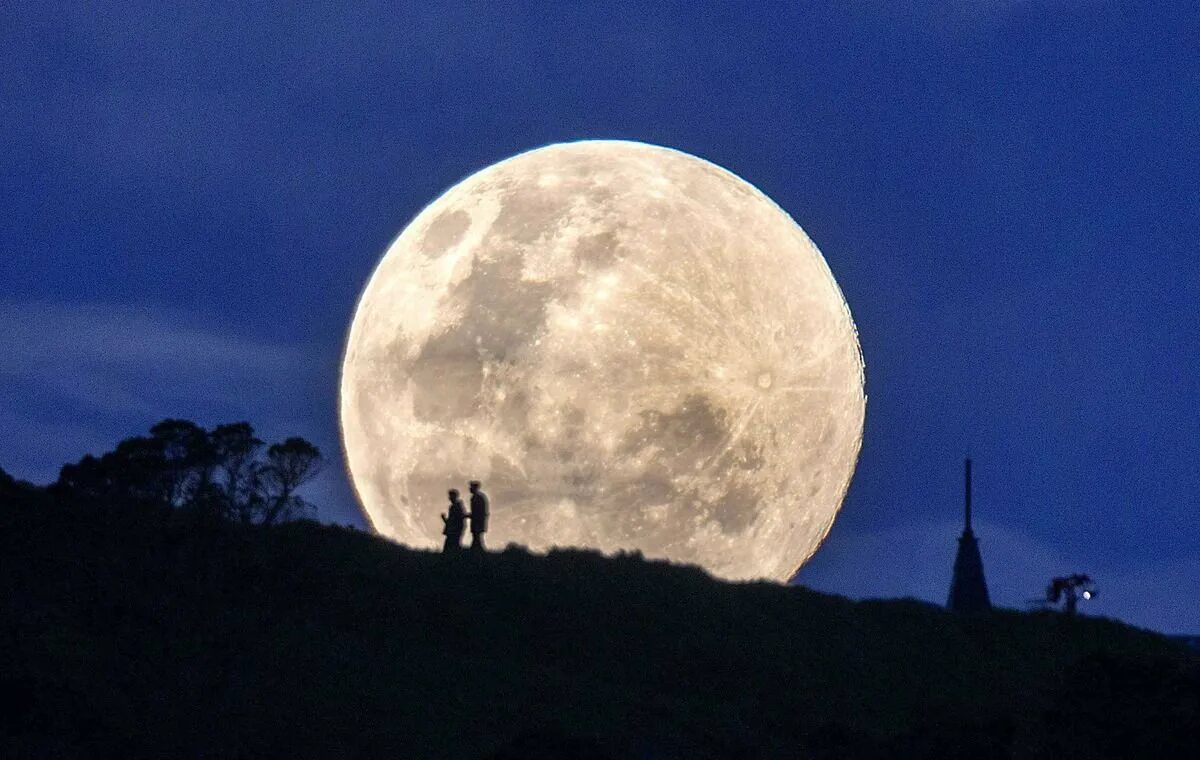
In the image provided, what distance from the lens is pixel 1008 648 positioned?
156 feet

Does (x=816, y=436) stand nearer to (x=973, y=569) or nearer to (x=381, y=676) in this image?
(x=381, y=676)

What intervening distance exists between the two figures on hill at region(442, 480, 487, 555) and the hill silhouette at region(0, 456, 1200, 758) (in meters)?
0.39

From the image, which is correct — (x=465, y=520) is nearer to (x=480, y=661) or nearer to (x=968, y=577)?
(x=480, y=661)

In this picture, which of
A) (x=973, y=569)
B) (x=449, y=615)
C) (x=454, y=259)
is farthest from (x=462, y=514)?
(x=973, y=569)

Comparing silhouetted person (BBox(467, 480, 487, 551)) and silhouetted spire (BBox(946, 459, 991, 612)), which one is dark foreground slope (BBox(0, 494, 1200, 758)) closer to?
silhouetted person (BBox(467, 480, 487, 551))

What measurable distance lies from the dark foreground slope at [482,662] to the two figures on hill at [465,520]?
380mm

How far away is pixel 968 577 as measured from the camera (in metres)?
72.9

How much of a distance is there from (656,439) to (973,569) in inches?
1247

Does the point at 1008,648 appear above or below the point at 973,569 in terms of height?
below

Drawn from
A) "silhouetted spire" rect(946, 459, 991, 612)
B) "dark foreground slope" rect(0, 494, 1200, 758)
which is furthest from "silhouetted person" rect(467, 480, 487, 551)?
"silhouetted spire" rect(946, 459, 991, 612)

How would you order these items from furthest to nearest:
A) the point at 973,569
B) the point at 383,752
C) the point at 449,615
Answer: the point at 973,569, the point at 449,615, the point at 383,752

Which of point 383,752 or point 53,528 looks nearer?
point 383,752

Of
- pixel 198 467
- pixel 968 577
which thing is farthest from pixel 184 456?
pixel 968 577

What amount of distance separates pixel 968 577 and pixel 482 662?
3579 centimetres
